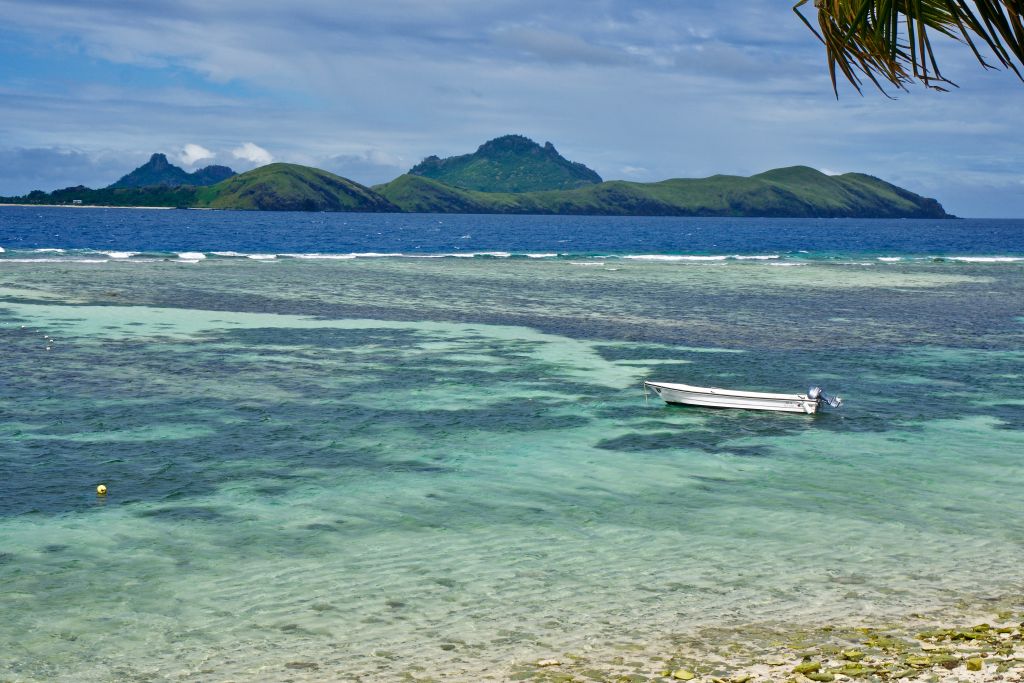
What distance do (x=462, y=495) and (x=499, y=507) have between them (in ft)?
3.29

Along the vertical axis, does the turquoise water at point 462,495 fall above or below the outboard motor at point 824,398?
below

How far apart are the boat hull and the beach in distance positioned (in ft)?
1.63

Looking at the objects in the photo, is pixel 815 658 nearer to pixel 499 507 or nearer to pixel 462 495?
pixel 499 507

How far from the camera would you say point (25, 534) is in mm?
15906

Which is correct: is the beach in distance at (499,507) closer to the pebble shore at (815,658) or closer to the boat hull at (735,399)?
the pebble shore at (815,658)

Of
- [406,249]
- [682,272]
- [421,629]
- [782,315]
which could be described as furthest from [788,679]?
[406,249]

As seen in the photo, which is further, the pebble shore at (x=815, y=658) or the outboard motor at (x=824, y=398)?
the outboard motor at (x=824, y=398)

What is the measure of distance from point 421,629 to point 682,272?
260 feet

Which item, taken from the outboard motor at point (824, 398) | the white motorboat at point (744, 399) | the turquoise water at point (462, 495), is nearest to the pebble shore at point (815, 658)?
the turquoise water at point (462, 495)

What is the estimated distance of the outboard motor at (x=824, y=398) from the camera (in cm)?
2581

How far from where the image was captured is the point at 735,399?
26656 millimetres

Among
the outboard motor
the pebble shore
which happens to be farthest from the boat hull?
the pebble shore

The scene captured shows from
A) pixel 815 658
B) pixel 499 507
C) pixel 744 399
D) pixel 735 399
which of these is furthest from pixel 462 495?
pixel 744 399

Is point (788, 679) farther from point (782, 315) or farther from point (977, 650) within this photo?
point (782, 315)
